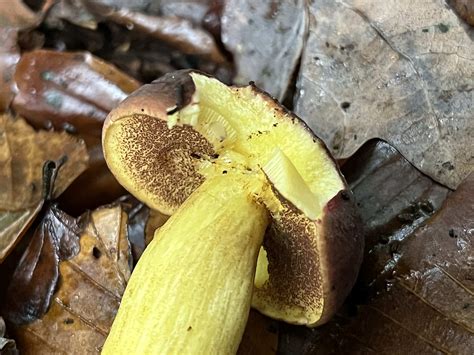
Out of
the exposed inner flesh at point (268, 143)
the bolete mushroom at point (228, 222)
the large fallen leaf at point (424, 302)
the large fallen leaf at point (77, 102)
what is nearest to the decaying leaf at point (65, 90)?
the large fallen leaf at point (77, 102)

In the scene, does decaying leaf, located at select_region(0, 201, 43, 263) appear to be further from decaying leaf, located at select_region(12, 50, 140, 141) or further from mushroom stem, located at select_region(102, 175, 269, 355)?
mushroom stem, located at select_region(102, 175, 269, 355)

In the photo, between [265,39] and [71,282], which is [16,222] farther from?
[265,39]

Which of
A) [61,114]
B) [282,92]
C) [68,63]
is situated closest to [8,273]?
[61,114]

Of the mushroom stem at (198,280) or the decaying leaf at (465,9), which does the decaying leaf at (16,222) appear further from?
the decaying leaf at (465,9)

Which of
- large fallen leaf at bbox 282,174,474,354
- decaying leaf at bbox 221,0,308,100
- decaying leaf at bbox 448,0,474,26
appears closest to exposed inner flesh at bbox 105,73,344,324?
large fallen leaf at bbox 282,174,474,354

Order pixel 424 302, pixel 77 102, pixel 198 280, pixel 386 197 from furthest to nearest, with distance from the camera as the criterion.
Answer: pixel 77 102 → pixel 386 197 → pixel 424 302 → pixel 198 280

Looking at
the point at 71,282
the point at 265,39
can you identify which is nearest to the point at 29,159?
the point at 71,282
